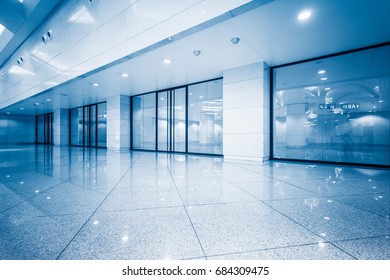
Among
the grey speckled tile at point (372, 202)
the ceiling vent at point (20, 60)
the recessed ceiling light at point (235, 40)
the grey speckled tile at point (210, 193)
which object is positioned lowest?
the grey speckled tile at point (210, 193)

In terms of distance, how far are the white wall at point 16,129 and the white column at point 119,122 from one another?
69.4 feet

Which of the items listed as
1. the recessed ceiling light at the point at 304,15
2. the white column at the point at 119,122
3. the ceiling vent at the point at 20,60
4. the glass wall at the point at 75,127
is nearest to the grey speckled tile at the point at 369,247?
the recessed ceiling light at the point at 304,15

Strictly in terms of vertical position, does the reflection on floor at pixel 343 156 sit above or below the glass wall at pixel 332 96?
below

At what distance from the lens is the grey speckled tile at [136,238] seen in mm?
1723

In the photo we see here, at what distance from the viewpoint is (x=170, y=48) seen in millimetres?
6324

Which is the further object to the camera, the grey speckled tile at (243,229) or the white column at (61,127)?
the white column at (61,127)

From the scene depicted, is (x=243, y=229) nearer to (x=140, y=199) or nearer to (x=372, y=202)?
(x=140, y=199)

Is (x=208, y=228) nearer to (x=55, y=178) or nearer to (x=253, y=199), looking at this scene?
(x=253, y=199)

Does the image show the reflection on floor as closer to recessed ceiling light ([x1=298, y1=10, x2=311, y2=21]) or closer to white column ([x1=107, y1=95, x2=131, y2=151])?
recessed ceiling light ([x1=298, y1=10, x2=311, y2=21])

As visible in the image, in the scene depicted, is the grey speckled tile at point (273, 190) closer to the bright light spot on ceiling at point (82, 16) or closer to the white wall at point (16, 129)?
the bright light spot on ceiling at point (82, 16)

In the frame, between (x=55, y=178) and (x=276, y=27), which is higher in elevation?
(x=276, y=27)

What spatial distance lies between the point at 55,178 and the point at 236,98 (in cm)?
696
